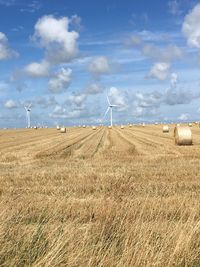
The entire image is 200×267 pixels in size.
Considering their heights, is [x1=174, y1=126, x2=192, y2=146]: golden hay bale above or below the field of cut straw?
above

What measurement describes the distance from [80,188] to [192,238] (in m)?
8.07

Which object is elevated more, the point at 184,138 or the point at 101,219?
the point at 184,138

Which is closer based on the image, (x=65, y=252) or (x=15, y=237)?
(x=65, y=252)

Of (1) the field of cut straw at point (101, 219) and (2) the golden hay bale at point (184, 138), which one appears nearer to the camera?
(1) the field of cut straw at point (101, 219)

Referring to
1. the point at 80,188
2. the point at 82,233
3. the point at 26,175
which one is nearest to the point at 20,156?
the point at 26,175

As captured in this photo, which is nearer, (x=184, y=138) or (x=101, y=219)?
(x=101, y=219)

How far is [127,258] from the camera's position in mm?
6605

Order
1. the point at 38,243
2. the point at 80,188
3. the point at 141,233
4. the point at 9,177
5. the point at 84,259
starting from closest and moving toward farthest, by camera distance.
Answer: the point at 84,259 < the point at 38,243 < the point at 141,233 < the point at 80,188 < the point at 9,177

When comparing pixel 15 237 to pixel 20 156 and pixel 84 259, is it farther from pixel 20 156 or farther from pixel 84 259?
pixel 20 156

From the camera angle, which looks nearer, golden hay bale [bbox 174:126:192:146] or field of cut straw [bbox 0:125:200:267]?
field of cut straw [bbox 0:125:200:267]

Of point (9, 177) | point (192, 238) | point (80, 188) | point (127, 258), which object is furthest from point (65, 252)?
point (9, 177)

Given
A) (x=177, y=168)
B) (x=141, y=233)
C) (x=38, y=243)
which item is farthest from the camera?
(x=177, y=168)

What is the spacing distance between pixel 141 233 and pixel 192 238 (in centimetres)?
82

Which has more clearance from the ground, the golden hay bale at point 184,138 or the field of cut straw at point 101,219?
the golden hay bale at point 184,138
